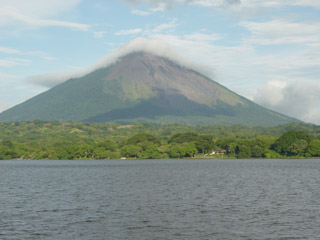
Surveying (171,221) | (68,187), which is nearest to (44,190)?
(68,187)

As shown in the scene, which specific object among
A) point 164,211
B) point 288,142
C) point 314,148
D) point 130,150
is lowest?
point 164,211

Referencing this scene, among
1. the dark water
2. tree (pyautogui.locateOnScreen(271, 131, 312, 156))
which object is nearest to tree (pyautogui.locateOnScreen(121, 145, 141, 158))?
tree (pyautogui.locateOnScreen(271, 131, 312, 156))

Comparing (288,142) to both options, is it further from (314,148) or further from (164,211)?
(164,211)

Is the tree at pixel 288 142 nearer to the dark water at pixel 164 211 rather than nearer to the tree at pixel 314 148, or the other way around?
the tree at pixel 314 148

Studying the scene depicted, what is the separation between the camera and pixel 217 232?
31969mm

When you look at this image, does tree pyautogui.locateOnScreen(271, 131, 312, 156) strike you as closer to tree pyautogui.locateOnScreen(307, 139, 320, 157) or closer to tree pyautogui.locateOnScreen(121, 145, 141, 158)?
tree pyautogui.locateOnScreen(307, 139, 320, 157)

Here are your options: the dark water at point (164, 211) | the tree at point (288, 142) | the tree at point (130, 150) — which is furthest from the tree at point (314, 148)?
the dark water at point (164, 211)

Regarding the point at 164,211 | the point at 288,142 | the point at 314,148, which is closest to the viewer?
the point at 164,211

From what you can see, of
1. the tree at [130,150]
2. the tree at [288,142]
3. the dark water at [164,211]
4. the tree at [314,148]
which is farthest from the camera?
the tree at [130,150]

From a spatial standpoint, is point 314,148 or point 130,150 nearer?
point 314,148

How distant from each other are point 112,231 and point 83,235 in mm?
2345

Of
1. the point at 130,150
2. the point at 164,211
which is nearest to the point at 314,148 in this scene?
the point at 130,150

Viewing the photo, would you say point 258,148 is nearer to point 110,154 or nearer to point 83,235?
point 110,154

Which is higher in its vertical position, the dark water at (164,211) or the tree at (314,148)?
the tree at (314,148)
